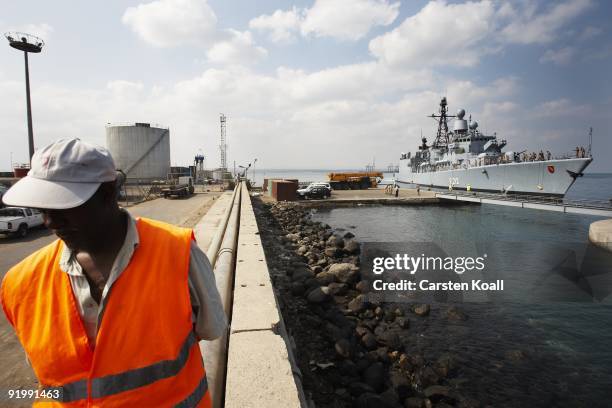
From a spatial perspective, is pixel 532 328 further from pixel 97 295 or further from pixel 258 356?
A: pixel 97 295

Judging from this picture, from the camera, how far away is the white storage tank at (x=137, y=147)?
177 ft

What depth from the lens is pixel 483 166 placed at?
1713 inches

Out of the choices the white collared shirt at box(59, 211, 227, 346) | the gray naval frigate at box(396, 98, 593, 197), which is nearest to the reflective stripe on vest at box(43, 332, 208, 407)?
the white collared shirt at box(59, 211, 227, 346)

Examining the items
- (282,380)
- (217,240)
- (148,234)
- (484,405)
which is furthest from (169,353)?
(217,240)

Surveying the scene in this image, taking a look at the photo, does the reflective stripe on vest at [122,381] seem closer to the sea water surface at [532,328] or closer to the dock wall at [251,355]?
the dock wall at [251,355]

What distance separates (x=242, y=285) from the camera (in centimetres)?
585

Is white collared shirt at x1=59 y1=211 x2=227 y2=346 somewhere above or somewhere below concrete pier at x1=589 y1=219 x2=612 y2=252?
above

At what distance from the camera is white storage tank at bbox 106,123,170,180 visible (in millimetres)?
53844

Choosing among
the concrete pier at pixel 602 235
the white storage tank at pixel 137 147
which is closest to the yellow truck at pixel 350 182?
the white storage tank at pixel 137 147

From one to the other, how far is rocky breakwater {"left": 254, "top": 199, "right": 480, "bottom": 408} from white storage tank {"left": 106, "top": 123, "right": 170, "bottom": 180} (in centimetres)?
5074

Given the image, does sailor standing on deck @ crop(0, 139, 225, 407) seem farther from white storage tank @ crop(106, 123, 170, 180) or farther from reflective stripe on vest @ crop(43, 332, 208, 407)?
white storage tank @ crop(106, 123, 170, 180)

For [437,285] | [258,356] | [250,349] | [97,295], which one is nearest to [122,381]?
[97,295]

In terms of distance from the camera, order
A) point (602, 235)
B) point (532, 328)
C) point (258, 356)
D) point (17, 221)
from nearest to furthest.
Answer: point (258, 356)
point (532, 328)
point (17, 221)
point (602, 235)

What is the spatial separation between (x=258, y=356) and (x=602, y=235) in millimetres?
21785
